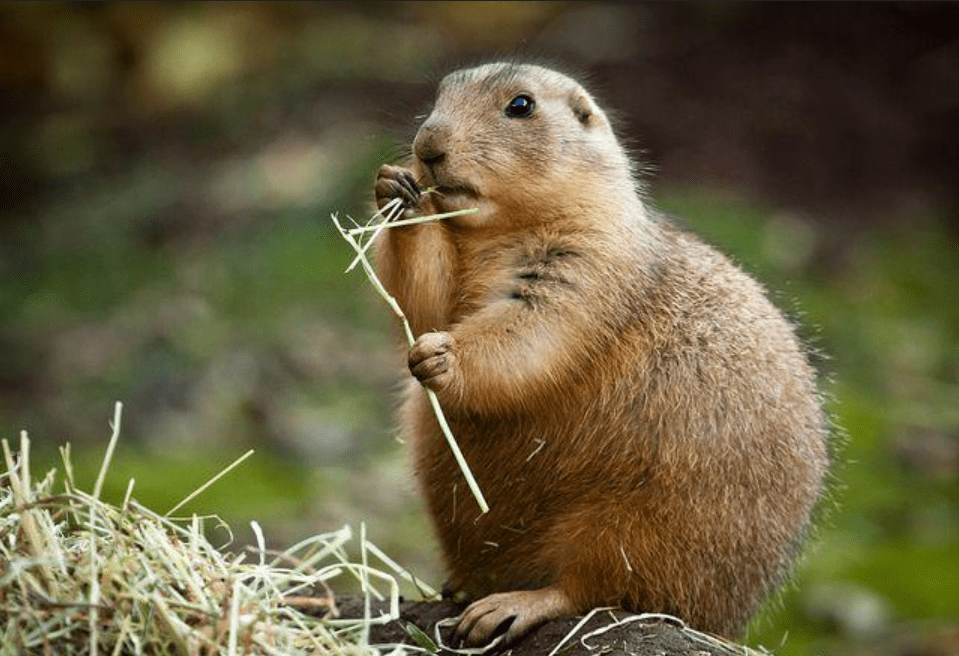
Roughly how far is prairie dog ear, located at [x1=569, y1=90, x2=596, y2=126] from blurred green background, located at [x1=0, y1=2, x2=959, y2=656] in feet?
A: 11.3

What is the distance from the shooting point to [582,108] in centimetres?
584

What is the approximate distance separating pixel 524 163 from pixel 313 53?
40.8 ft

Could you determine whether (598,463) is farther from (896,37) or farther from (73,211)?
(896,37)

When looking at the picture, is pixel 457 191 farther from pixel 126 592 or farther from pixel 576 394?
pixel 126 592

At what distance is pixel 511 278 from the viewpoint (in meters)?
5.36

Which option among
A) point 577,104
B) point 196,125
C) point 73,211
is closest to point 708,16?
point 196,125

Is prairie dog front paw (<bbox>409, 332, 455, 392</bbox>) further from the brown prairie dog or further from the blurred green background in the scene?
the blurred green background

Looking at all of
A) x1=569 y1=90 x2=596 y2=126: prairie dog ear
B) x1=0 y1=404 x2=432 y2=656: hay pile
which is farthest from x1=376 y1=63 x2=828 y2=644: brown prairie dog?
x1=0 y1=404 x2=432 y2=656: hay pile

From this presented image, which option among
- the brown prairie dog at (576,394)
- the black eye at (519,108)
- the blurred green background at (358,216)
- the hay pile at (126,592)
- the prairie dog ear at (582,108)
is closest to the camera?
the hay pile at (126,592)

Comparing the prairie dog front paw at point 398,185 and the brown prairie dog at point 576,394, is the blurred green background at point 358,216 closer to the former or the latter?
the brown prairie dog at point 576,394

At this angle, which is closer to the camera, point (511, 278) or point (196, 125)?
point (511, 278)

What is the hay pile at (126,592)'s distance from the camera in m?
3.84

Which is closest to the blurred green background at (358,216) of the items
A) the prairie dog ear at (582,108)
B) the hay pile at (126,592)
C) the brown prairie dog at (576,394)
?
the brown prairie dog at (576,394)

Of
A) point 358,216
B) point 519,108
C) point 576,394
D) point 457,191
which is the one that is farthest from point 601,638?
point 358,216
